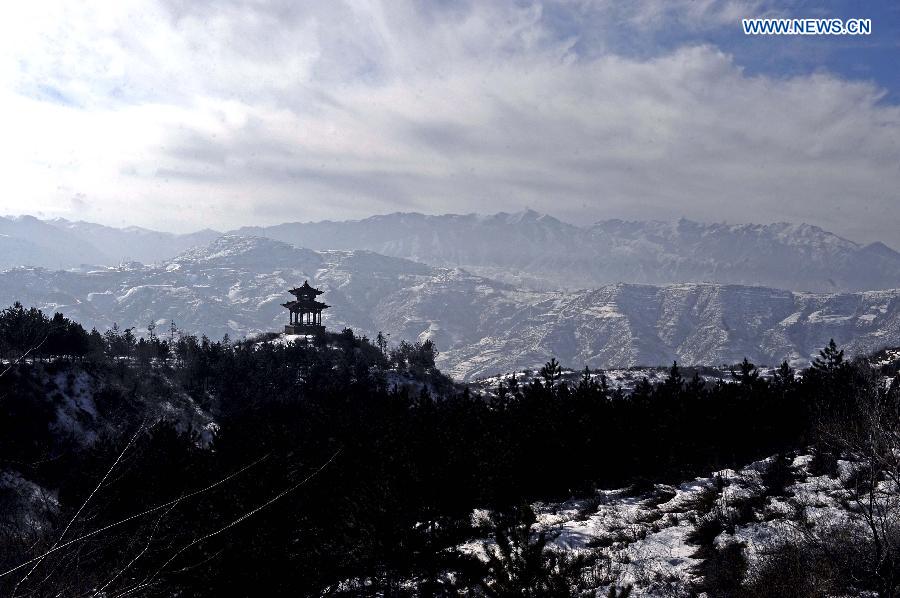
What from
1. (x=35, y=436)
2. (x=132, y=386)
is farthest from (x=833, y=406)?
(x=132, y=386)

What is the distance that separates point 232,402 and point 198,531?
79456 mm

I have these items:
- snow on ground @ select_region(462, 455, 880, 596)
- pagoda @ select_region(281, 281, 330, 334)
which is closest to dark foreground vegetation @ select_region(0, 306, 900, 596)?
snow on ground @ select_region(462, 455, 880, 596)

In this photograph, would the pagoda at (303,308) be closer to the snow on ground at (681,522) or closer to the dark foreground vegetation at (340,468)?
the dark foreground vegetation at (340,468)

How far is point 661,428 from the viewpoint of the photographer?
42344 mm

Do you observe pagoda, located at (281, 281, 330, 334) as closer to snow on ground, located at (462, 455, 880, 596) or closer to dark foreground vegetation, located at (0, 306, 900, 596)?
dark foreground vegetation, located at (0, 306, 900, 596)

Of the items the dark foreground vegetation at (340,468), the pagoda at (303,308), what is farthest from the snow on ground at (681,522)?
the pagoda at (303,308)

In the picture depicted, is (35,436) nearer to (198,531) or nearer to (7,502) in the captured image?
(7,502)

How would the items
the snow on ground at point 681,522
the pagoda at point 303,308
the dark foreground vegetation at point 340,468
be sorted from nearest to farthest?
the dark foreground vegetation at point 340,468
the snow on ground at point 681,522
the pagoda at point 303,308

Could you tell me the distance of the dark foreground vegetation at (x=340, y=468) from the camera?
11.9m

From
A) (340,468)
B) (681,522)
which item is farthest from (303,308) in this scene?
(681,522)

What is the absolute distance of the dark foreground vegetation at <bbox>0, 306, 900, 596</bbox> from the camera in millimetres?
11891

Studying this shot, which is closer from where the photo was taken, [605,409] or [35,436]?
[605,409]

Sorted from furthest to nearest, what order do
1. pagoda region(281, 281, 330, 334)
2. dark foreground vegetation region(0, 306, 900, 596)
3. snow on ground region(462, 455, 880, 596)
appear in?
pagoda region(281, 281, 330, 334)
snow on ground region(462, 455, 880, 596)
dark foreground vegetation region(0, 306, 900, 596)

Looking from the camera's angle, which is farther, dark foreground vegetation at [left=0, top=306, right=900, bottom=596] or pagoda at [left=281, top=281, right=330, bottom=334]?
pagoda at [left=281, top=281, right=330, bottom=334]
